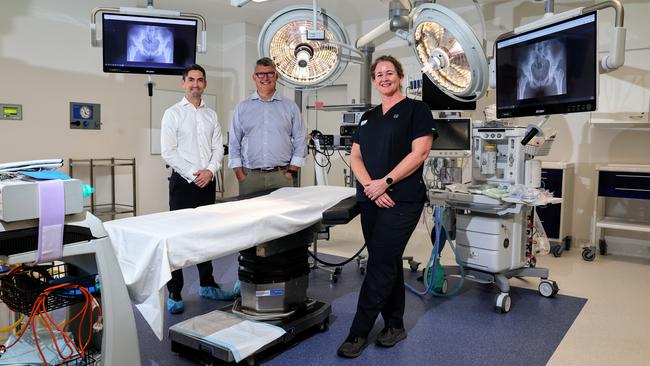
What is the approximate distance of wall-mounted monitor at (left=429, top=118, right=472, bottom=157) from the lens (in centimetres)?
371

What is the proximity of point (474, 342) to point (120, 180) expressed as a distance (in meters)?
4.54

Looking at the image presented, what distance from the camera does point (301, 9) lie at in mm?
2730

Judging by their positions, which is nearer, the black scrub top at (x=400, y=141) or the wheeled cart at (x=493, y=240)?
the black scrub top at (x=400, y=141)

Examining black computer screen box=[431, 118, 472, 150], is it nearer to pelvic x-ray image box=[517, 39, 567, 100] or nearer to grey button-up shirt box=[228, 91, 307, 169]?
pelvic x-ray image box=[517, 39, 567, 100]

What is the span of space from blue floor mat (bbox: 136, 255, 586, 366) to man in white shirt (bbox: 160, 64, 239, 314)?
0.81 ft

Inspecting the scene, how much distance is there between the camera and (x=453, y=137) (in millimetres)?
3760

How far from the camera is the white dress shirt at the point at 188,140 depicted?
3232 millimetres

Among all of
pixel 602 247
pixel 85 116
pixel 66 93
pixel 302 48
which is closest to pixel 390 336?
pixel 302 48

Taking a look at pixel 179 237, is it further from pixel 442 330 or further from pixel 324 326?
pixel 442 330

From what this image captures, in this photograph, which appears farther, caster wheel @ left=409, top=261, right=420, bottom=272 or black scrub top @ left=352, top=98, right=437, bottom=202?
caster wheel @ left=409, top=261, right=420, bottom=272

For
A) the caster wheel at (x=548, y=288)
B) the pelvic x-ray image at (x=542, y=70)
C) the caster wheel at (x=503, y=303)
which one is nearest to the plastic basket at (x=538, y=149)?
the pelvic x-ray image at (x=542, y=70)

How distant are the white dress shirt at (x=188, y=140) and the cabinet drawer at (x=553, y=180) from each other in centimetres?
332

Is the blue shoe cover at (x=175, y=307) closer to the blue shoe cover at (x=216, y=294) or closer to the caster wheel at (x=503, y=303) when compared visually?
the blue shoe cover at (x=216, y=294)

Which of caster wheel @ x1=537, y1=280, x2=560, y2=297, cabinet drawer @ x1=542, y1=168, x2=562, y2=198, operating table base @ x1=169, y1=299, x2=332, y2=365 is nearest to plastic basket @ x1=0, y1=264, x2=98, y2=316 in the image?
operating table base @ x1=169, y1=299, x2=332, y2=365
